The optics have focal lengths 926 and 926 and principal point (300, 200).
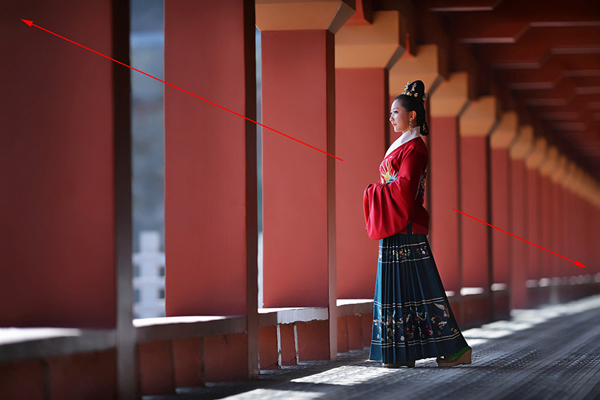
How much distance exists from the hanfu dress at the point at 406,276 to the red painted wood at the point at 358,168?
8.51 feet

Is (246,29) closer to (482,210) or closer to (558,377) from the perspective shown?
(558,377)

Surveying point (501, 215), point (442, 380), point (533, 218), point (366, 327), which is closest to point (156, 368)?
point (442, 380)

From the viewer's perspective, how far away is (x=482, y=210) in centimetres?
1349

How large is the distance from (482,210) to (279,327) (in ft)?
25.3

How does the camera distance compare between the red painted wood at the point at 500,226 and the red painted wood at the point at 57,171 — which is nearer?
the red painted wood at the point at 57,171

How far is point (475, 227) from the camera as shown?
13375 millimetres

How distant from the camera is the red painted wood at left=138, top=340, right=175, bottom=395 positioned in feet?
15.4

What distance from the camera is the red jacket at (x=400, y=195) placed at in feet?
19.3

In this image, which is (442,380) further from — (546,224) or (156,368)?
(546,224)

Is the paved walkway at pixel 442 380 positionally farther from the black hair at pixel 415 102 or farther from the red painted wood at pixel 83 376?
the black hair at pixel 415 102

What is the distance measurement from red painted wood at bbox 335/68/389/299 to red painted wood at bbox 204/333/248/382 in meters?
3.25

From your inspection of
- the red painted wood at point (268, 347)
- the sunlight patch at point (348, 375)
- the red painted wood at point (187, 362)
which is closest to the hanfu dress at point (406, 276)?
the sunlight patch at point (348, 375)

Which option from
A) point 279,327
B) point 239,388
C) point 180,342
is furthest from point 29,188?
point 279,327

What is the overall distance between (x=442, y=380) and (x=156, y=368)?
Answer: 164cm
